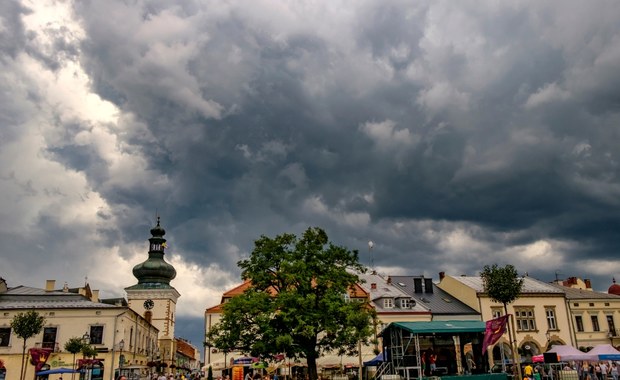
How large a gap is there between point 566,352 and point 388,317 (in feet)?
65.7

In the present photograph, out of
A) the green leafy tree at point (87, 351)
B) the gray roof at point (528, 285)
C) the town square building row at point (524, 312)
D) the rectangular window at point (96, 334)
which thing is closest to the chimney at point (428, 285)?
the town square building row at point (524, 312)

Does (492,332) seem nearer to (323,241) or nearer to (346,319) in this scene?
(346,319)

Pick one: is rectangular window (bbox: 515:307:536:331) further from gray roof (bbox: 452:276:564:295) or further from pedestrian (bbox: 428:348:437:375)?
pedestrian (bbox: 428:348:437:375)

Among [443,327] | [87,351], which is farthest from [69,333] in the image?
[443,327]

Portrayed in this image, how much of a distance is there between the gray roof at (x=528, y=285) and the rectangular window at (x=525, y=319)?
1.92 meters

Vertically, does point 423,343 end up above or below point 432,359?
above

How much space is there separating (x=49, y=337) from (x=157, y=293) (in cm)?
3239

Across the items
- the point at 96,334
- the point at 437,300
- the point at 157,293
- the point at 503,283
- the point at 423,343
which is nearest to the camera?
the point at 423,343

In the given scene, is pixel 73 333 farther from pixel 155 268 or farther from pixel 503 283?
pixel 503 283

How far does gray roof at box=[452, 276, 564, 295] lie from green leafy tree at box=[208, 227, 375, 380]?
82.6 feet

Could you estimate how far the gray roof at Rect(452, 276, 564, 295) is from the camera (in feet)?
186

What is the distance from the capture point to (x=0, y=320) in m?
49.1

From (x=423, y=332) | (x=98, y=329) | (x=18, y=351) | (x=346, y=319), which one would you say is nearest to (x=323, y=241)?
(x=346, y=319)

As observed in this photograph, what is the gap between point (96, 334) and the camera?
5016 centimetres
